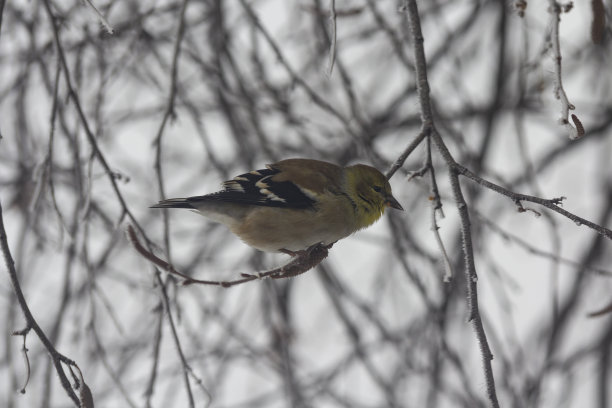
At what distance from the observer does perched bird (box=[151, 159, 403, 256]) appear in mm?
3463

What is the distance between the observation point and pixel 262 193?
141 inches

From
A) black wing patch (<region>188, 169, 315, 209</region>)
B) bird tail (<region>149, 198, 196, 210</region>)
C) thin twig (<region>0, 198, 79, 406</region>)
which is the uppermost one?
black wing patch (<region>188, 169, 315, 209</region>)

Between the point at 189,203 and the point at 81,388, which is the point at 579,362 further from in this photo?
the point at 81,388

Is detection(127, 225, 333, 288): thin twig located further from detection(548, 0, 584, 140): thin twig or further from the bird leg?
detection(548, 0, 584, 140): thin twig

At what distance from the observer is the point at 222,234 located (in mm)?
6074

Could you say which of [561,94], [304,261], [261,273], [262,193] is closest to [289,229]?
[262,193]

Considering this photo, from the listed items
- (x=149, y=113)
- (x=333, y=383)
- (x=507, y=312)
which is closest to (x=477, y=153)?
(x=507, y=312)

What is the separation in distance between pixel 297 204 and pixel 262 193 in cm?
20

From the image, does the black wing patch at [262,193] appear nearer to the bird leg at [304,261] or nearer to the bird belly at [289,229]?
the bird belly at [289,229]

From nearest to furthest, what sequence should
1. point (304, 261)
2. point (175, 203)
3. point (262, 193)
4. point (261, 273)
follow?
point (261, 273) < point (304, 261) < point (175, 203) < point (262, 193)

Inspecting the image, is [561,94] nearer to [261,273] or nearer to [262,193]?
[261,273]

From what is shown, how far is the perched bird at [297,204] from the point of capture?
3.46 m

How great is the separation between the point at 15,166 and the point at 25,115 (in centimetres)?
72

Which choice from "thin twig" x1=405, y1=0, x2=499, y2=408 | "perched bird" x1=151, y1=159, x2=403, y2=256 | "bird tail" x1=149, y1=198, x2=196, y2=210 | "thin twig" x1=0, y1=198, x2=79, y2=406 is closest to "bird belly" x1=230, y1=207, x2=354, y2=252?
→ "perched bird" x1=151, y1=159, x2=403, y2=256
